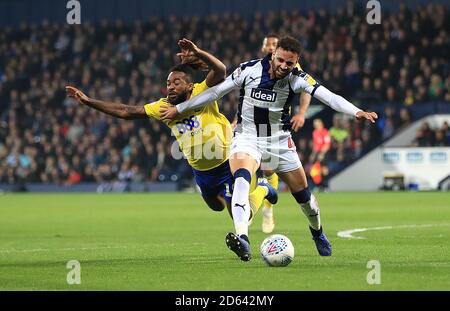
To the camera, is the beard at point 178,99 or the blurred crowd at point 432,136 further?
the blurred crowd at point 432,136

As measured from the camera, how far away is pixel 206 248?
12016 millimetres

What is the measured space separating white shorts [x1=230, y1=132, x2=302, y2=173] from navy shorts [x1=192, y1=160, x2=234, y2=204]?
42.8 inches

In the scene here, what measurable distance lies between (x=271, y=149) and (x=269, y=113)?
14.6 inches

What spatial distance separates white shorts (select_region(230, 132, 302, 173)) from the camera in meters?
10.4

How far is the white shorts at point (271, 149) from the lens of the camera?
10367mm

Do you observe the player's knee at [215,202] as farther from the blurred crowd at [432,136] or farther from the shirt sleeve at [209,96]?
the blurred crowd at [432,136]

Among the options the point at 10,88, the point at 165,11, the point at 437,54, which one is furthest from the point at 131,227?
the point at 165,11

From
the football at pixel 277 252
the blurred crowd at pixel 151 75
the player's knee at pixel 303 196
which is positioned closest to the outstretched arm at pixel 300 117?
the player's knee at pixel 303 196

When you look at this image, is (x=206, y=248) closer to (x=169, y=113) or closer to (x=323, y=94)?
(x=169, y=113)

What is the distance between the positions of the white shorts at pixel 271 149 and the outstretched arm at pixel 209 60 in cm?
62

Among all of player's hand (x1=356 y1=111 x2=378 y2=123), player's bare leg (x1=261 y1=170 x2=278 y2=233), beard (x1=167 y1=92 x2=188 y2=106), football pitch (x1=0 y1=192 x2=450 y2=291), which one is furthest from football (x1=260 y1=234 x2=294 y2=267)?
player's bare leg (x1=261 y1=170 x2=278 y2=233)

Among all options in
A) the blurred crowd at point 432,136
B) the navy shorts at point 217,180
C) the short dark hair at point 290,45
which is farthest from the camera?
the blurred crowd at point 432,136

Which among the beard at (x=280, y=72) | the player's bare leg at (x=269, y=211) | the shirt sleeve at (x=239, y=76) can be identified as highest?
the beard at (x=280, y=72)

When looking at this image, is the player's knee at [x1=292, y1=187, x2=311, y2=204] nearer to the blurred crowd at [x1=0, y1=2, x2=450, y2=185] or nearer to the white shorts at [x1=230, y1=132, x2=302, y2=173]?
the white shorts at [x1=230, y1=132, x2=302, y2=173]
